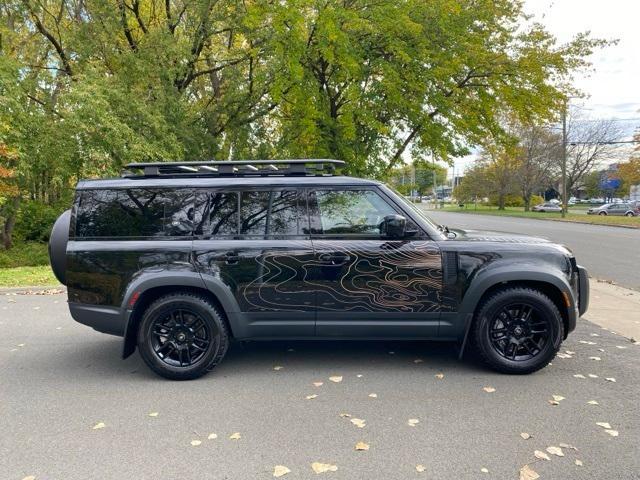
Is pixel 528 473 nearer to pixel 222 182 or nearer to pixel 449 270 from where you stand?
pixel 449 270

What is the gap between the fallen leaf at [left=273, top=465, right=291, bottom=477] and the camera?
264 centimetres

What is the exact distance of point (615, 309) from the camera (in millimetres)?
6531

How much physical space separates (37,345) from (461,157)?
12.1m

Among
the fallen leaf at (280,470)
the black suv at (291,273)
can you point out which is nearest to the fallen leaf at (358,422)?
the fallen leaf at (280,470)

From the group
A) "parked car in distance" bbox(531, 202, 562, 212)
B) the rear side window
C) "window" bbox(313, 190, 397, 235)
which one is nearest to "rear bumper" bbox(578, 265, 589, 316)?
"window" bbox(313, 190, 397, 235)

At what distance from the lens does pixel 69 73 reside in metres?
13.2

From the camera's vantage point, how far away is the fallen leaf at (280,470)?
104 inches

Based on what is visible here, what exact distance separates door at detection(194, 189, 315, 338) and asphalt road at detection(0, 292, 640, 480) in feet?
1.86

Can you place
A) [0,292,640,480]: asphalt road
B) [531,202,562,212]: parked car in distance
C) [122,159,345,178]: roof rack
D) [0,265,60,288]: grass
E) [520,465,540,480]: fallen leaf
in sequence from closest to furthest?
[520,465,540,480]: fallen leaf
[0,292,640,480]: asphalt road
[122,159,345,178]: roof rack
[0,265,60,288]: grass
[531,202,562,212]: parked car in distance

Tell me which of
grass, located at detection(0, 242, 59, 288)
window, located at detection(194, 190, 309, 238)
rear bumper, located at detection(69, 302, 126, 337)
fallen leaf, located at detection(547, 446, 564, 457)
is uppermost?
window, located at detection(194, 190, 309, 238)

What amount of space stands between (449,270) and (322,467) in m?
2.08

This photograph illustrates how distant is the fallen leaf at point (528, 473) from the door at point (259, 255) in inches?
79.8

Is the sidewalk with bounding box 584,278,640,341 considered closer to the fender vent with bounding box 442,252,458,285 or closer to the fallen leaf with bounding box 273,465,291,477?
the fender vent with bounding box 442,252,458,285

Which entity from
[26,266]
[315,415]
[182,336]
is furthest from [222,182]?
[26,266]
